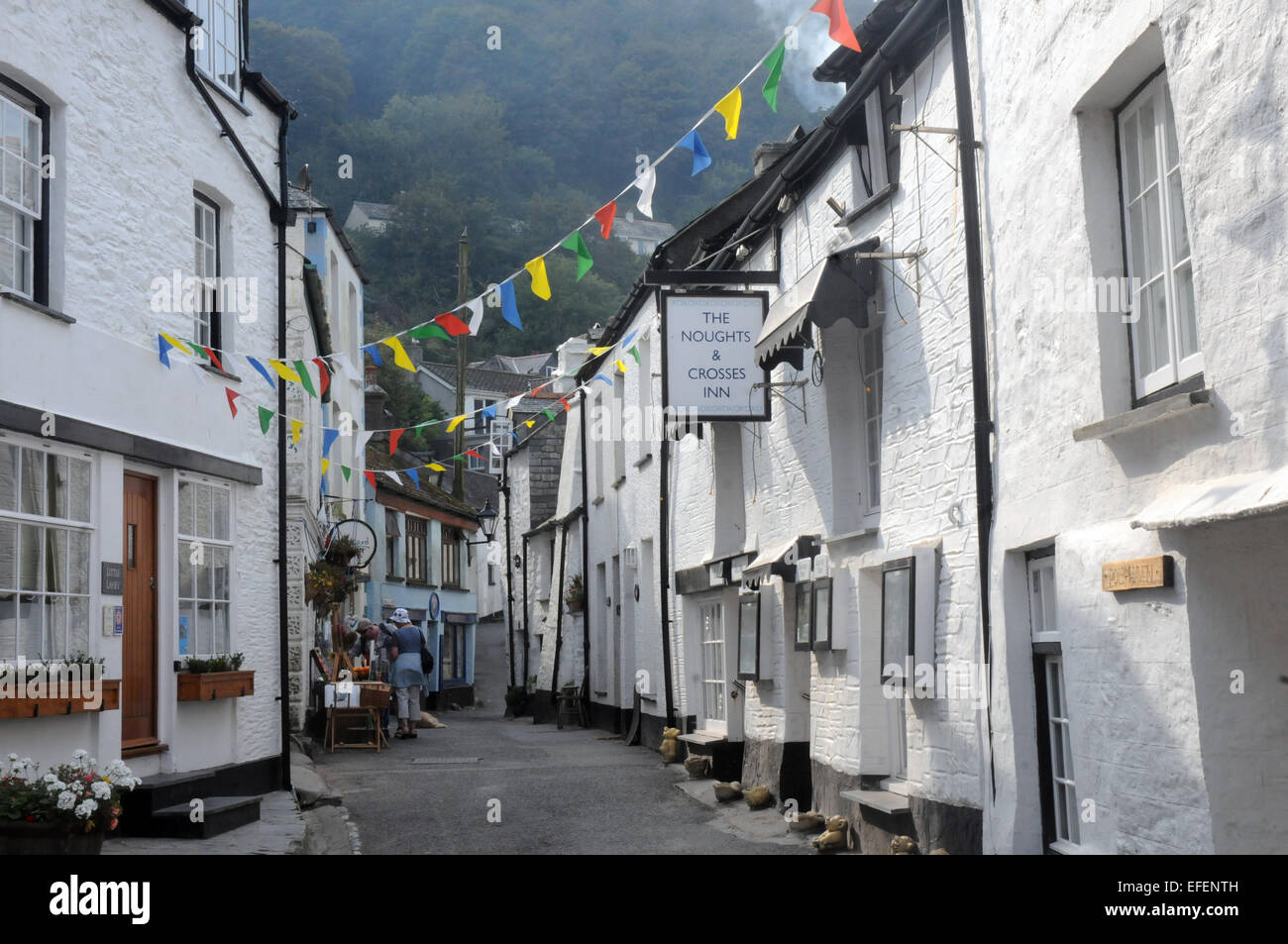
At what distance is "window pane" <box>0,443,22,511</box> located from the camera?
891 centimetres

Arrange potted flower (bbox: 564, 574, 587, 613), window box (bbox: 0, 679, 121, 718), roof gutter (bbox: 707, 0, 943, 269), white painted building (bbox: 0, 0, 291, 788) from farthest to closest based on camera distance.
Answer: potted flower (bbox: 564, 574, 587, 613), white painted building (bbox: 0, 0, 291, 788), roof gutter (bbox: 707, 0, 943, 269), window box (bbox: 0, 679, 121, 718)

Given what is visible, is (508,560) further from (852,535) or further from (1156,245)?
(1156,245)

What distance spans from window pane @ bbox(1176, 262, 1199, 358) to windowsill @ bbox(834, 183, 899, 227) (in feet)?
12.9

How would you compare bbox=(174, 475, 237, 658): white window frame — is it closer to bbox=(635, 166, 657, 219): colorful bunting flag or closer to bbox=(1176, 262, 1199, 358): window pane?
bbox=(635, 166, 657, 219): colorful bunting flag

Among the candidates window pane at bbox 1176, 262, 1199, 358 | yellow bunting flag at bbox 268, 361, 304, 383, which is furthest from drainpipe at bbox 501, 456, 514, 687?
window pane at bbox 1176, 262, 1199, 358

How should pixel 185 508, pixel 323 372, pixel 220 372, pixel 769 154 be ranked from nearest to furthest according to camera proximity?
pixel 185 508
pixel 220 372
pixel 323 372
pixel 769 154

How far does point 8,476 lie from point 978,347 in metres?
6.26

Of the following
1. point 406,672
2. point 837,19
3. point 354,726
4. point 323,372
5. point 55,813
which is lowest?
point 354,726

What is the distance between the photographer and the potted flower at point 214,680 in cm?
1106

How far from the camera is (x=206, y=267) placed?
39.8 feet

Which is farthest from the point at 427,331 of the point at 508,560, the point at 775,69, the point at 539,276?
the point at 508,560

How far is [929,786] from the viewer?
8.70 m

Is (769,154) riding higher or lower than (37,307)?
higher

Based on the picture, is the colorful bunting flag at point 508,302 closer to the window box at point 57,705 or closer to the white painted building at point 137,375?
the white painted building at point 137,375
